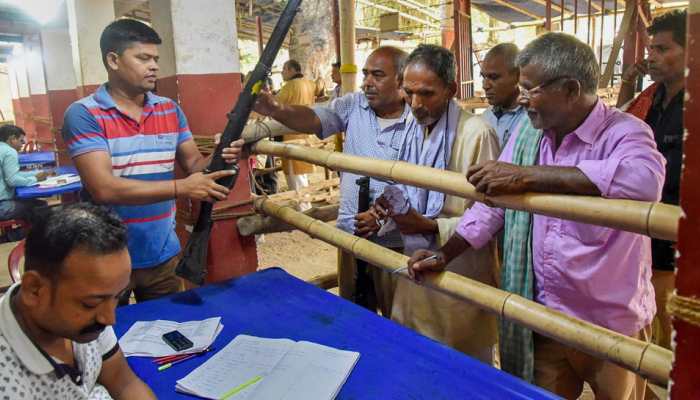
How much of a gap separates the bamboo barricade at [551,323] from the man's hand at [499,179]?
0.33 meters

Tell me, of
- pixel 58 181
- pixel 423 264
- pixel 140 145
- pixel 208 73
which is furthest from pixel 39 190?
pixel 423 264

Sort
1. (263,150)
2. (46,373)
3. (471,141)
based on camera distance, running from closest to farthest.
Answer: (46,373) → (471,141) → (263,150)

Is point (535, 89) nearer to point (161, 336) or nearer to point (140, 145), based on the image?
point (161, 336)

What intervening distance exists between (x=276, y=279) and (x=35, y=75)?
1047cm

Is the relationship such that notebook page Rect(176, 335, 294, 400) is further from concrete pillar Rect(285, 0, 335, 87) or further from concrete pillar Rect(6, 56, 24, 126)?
concrete pillar Rect(6, 56, 24, 126)

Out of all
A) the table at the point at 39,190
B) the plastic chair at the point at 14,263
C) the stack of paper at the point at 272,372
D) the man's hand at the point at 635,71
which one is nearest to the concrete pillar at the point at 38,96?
the table at the point at 39,190

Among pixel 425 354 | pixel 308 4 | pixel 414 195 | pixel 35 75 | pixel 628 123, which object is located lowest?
pixel 425 354

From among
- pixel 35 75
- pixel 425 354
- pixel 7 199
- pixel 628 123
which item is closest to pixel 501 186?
pixel 628 123

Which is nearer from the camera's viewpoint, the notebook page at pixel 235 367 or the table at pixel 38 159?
the notebook page at pixel 235 367

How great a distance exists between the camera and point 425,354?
1498 mm

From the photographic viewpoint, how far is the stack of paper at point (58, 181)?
15.6 ft

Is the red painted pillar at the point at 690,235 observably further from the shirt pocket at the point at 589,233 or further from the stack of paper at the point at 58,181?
the stack of paper at the point at 58,181

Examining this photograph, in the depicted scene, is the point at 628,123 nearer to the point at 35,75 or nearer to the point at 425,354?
the point at 425,354

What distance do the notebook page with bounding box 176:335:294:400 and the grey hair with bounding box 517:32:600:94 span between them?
1.07 meters
